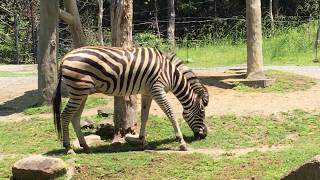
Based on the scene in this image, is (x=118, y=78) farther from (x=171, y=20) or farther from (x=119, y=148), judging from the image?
(x=171, y=20)

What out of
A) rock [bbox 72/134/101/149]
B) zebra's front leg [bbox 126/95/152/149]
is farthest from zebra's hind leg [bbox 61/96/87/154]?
zebra's front leg [bbox 126/95/152/149]

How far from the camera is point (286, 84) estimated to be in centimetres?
1473

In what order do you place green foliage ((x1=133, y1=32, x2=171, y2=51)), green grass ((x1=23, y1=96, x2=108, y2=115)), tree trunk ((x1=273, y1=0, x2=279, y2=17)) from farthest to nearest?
1. tree trunk ((x1=273, y1=0, x2=279, y2=17))
2. green foliage ((x1=133, y1=32, x2=171, y2=51))
3. green grass ((x1=23, y1=96, x2=108, y2=115))

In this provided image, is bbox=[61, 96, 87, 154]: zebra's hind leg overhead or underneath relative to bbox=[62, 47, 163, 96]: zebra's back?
underneath

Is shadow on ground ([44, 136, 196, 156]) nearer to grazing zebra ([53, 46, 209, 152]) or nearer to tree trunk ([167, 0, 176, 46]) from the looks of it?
grazing zebra ([53, 46, 209, 152])

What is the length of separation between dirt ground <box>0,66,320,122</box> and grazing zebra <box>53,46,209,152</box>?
2337mm

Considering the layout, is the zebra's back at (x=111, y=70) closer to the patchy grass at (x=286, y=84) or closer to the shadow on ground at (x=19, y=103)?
the shadow on ground at (x=19, y=103)

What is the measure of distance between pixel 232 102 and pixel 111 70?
4.68m

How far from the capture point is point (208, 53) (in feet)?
82.0

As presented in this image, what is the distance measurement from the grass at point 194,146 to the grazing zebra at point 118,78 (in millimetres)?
624

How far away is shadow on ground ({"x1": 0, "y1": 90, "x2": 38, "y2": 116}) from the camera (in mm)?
13817

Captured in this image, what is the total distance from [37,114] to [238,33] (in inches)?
632

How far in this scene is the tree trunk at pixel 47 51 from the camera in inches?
546

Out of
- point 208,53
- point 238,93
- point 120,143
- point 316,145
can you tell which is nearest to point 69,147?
point 120,143
